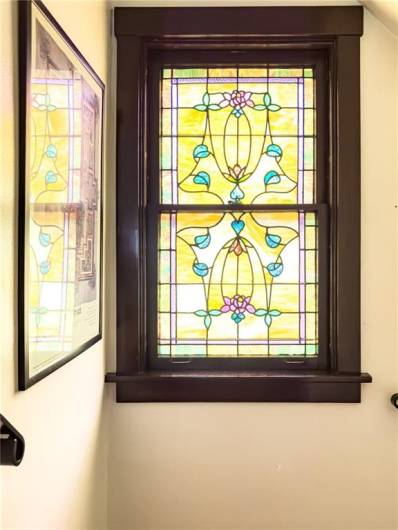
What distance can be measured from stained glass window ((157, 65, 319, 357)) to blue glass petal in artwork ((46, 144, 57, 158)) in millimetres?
852

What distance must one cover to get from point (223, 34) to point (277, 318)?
122cm

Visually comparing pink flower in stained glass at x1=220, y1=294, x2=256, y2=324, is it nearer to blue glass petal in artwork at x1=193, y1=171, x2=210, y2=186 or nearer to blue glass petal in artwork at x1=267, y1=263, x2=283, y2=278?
blue glass petal in artwork at x1=267, y1=263, x2=283, y2=278

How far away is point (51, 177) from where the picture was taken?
50.8 inches

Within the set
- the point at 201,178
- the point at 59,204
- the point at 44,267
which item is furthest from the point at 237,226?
the point at 44,267

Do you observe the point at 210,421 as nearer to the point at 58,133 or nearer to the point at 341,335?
the point at 341,335

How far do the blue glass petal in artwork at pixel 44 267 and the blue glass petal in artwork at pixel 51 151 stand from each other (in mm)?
281

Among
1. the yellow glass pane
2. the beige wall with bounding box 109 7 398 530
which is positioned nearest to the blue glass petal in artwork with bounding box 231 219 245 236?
the yellow glass pane

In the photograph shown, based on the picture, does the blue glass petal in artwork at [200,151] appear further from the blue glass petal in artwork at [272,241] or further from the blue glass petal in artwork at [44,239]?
the blue glass petal in artwork at [44,239]

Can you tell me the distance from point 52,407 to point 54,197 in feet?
1.92

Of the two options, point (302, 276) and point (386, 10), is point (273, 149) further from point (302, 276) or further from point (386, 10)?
point (386, 10)

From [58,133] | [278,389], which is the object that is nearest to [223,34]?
[58,133]

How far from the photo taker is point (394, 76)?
80.0 inches

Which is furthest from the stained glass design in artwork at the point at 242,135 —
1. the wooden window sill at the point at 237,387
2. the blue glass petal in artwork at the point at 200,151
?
the wooden window sill at the point at 237,387

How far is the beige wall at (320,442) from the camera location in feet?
6.68
